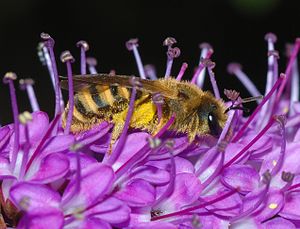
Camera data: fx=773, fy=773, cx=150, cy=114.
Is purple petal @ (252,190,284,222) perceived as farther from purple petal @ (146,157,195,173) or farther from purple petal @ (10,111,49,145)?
purple petal @ (10,111,49,145)

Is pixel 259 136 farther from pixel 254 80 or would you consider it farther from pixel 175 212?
pixel 254 80

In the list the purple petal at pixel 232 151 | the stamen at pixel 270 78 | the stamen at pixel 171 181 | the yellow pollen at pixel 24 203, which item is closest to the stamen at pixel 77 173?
the yellow pollen at pixel 24 203

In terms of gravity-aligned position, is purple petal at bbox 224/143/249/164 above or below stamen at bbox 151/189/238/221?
above

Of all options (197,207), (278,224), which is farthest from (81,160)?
(278,224)

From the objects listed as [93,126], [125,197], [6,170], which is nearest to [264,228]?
[125,197]

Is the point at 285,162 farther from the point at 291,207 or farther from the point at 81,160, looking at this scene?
the point at 81,160

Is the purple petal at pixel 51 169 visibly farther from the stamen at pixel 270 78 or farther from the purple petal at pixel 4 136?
the stamen at pixel 270 78

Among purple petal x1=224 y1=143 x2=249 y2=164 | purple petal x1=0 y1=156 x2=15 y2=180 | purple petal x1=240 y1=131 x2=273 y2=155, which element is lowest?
purple petal x1=0 y1=156 x2=15 y2=180

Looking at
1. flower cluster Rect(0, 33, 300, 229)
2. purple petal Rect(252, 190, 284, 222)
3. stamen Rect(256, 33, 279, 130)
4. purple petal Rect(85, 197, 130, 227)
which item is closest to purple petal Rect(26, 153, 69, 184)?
flower cluster Rect(0, 33, 300, 229)
